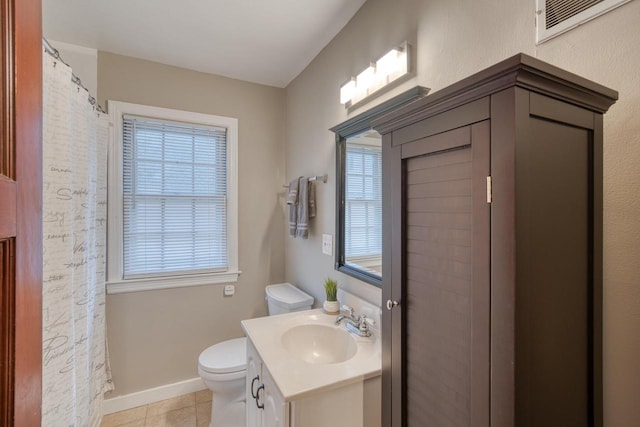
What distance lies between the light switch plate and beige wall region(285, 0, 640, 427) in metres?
0.27

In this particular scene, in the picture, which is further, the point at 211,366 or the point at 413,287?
the point at 211,366

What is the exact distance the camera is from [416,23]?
131 centimetres

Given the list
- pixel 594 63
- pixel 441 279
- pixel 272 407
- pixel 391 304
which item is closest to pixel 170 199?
pixel 272 407

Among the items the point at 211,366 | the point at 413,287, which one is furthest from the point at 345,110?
the point at 211,366

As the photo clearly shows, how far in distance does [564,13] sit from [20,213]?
1.36 m

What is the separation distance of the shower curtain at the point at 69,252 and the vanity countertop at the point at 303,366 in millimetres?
822

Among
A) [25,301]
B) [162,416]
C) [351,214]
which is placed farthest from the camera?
[162,416]

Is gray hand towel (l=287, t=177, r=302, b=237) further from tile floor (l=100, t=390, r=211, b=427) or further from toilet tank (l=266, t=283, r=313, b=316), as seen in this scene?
tile floor (l=100, t=390, r=211, b=427)

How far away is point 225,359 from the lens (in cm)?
190

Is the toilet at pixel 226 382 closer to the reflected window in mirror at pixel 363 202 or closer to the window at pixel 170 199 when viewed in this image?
the window at pixel 170 199

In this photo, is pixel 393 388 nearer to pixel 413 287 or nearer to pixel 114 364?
pixel 413 287

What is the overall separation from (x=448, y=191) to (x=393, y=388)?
0.64 meters

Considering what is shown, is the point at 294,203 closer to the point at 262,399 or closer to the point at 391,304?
the point at 262,399

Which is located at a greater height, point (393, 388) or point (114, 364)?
point (393, 388)
